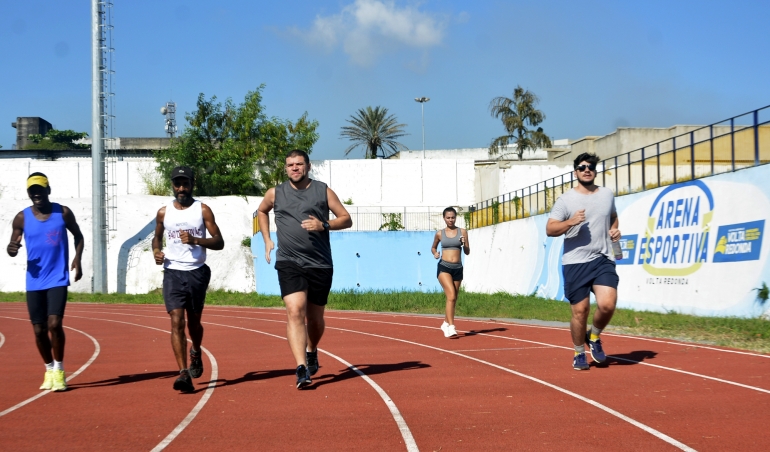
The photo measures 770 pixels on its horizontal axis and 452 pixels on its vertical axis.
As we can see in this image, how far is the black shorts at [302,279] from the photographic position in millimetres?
7777

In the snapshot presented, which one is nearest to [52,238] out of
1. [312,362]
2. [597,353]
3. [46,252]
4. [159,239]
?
[46,252]

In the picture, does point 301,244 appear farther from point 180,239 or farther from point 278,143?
point 278,143

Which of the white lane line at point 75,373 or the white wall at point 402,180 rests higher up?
the white wall at point 402,180

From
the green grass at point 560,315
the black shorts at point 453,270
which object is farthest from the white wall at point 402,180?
the black shorts at point 453,270

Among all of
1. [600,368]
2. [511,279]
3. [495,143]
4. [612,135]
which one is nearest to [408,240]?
[511,279]

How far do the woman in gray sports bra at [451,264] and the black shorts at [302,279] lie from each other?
551 centimetres

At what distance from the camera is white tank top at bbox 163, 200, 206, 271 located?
8023mm

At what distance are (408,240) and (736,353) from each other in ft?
90.4

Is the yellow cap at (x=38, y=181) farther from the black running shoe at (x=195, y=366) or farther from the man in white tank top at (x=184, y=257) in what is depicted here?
the black running shoe at (x=195, y=366)

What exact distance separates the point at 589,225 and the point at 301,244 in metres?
3.05

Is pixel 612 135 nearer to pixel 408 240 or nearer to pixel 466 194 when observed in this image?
pixel 408 240

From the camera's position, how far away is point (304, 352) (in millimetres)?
7801

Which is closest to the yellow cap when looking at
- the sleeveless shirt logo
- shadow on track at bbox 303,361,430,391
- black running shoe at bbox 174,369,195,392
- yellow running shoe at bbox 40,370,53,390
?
the sleeveless shirt logo

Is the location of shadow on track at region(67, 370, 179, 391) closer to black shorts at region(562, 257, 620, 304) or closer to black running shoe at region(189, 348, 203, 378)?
black running shoe at region(189, 348, 203, 378)
